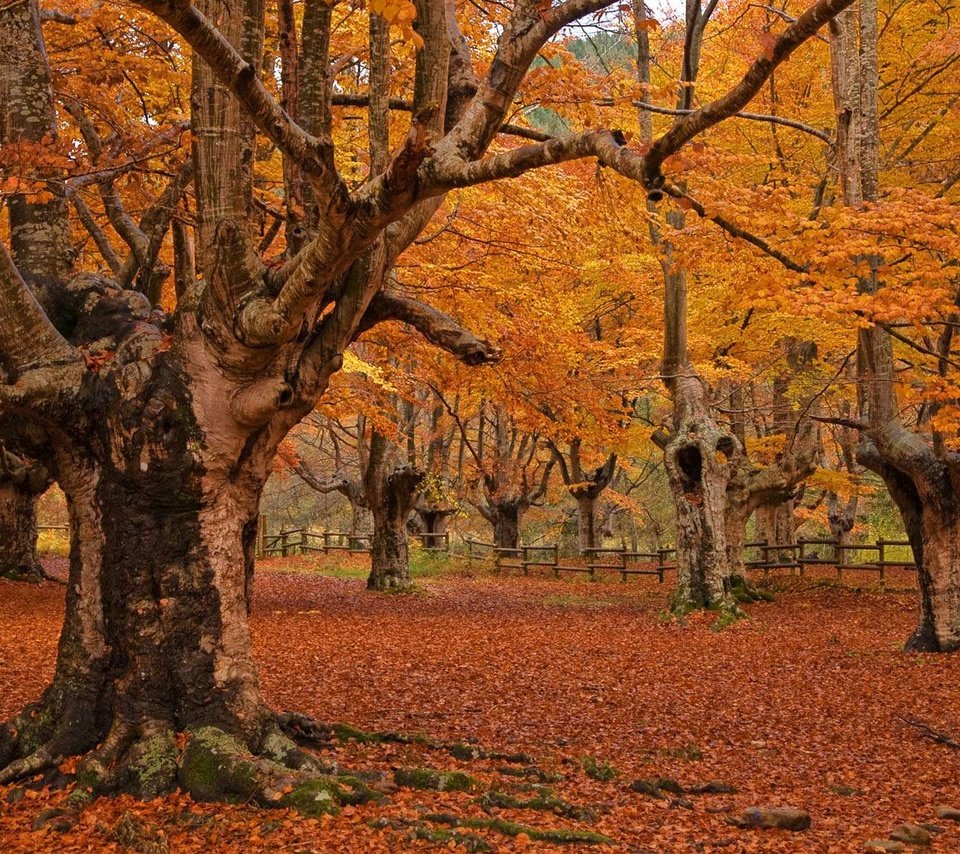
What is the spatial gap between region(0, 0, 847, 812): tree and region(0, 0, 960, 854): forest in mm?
20

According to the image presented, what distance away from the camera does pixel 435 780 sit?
4.76 meters

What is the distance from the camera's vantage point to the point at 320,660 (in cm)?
898

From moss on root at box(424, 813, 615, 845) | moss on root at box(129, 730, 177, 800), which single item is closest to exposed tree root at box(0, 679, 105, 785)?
moss on root at box(129, 730, 177, 800)

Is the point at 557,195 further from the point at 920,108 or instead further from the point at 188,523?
the point at 188,523

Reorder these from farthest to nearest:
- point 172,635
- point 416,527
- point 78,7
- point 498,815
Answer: point 416,527
point 78,7
point 172,635
point 498,815

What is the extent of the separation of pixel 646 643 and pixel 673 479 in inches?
119

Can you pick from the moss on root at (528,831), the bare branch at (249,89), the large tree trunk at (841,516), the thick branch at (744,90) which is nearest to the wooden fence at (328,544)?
the large tree trunk at (841,516)

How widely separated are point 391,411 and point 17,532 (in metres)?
6.96

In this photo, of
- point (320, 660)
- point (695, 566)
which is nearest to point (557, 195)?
point (695, 566)

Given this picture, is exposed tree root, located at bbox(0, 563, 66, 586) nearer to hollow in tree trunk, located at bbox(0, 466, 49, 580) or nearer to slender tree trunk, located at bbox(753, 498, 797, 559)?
hollow in tree trunk, located at bbox(0, 466, 49, 580)

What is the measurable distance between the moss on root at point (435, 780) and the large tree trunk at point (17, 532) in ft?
40.9

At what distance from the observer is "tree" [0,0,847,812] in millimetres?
4473

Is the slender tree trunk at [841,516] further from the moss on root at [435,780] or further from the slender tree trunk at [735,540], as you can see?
the moss on root at [435,780]

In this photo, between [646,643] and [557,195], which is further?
[557,195]
